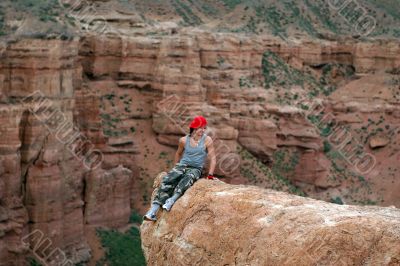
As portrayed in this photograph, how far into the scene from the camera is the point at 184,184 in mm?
14180

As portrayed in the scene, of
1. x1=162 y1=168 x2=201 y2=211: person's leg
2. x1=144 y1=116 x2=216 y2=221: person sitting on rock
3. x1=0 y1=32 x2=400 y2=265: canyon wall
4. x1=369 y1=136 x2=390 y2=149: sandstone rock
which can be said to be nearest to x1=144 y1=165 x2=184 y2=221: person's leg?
x1=144 y1=116 x2=216 y2=221: person sitting on rock

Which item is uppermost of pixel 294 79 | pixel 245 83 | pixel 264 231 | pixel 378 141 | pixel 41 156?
pixel 264 231

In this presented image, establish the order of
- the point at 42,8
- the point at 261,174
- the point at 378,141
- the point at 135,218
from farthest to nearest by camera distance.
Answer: the point at 378,141 → the point at 261,174 → the point at 135,218 → the point at 42,8

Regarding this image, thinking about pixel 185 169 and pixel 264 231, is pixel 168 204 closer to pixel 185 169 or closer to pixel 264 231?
pixel 185 169

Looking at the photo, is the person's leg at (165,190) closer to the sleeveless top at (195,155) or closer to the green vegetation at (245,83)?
the sleeveless top at (195,155)

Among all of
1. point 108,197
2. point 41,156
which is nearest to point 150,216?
point 41,156

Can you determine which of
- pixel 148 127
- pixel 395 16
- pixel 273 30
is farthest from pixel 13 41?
pixel 395 16

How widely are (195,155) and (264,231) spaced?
2914 millimetres

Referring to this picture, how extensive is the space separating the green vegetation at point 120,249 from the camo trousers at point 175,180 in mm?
30817

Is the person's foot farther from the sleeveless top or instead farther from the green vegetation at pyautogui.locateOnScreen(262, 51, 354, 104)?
the green vegetation at pyautogui.locateOnScreen(262, 51, 354, 104)

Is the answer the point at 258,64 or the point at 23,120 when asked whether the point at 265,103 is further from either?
the point at 23,120

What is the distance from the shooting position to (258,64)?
5881cm

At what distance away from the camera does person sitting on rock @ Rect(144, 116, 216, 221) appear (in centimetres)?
1421

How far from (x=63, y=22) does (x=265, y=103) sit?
15.5m
